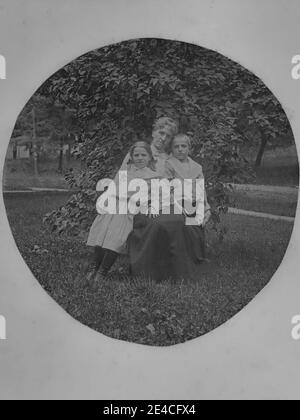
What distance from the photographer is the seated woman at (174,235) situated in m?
2.06

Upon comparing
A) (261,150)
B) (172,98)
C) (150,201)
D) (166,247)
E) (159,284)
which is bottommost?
(159,284)

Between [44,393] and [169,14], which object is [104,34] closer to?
[169,14]

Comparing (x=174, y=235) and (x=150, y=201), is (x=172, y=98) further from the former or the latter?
(x=174, y=235)

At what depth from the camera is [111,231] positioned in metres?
2.08

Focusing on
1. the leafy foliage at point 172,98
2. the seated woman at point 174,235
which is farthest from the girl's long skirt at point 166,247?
the leafy foliage at point 172,98

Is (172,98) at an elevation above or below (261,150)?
above

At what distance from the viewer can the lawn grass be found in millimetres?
2068

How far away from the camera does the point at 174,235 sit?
2.06 m

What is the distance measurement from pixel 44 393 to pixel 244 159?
1.28 meters

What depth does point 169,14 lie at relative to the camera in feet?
6.63

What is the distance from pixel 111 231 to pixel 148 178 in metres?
0.26

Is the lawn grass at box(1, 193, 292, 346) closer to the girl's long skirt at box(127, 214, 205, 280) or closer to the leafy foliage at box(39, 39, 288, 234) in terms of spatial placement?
the girl's long skirt at box(127, 214, 205, 280)

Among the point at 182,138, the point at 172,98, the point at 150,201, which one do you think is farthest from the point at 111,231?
the point at 172,98
